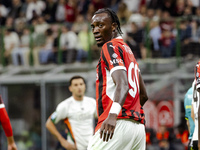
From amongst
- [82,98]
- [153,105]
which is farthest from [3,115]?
[153,105]

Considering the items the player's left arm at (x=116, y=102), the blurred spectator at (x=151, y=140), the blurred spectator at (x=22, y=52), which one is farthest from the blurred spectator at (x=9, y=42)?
the player's left arm at (x=116, y=102)

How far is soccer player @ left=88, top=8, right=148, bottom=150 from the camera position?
4.67 metres

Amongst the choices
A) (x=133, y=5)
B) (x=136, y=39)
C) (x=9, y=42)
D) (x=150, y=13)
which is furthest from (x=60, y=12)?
(x=136, y=39)

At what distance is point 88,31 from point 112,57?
952cm

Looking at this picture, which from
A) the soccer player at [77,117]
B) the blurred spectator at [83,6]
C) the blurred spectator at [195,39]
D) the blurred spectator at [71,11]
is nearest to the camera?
the soccer player at [77,117]

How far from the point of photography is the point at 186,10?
45.5ft

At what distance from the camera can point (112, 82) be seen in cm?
480

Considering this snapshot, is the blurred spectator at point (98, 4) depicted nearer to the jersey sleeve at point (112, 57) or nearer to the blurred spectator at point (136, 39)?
the blurred spectator at point (136, 39)

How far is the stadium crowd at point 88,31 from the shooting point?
1326cm

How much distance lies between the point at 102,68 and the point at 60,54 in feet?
31.9

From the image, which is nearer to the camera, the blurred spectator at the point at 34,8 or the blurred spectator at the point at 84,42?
the blurred spectator at the point at 84,42

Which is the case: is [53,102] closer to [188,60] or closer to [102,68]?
[188,60]

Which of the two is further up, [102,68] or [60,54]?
[60,54]

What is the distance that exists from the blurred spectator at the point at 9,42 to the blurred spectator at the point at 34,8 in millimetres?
1865
